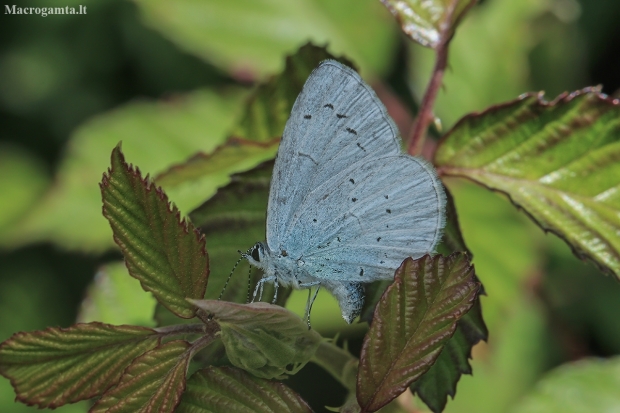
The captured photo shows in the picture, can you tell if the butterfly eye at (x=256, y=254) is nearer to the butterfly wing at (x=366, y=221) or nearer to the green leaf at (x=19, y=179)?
the butterfly wing at (x=366, y=221)

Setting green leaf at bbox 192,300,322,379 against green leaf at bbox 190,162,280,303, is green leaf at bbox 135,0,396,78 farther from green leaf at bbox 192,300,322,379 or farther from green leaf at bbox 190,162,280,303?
green leaf at bbox 192,300,322,379

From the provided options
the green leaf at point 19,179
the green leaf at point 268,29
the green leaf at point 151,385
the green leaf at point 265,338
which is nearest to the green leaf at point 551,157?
the green leaf at point 265,338

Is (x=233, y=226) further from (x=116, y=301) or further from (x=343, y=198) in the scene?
(x=116, y=301)

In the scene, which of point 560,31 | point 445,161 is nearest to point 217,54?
point 560,31

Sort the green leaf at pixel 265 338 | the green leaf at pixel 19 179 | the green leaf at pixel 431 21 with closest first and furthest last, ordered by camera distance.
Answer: the green leaf at pixel 265 338 < the green leaf at pixel 431 21 < the green leaf at pixel 19 179

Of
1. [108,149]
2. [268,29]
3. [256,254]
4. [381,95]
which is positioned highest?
[268,29]

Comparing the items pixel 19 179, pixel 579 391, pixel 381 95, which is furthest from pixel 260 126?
pixel 19 179
